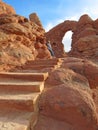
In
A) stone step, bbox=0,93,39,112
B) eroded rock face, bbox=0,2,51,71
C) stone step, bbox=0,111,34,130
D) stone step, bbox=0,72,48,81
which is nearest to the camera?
stone step, bbox=0,111,34,130

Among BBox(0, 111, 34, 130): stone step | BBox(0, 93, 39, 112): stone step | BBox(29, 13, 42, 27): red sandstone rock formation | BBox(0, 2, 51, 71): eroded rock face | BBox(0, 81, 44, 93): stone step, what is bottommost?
BBox(0, 111, 34, 130): stone step

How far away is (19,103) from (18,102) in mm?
18

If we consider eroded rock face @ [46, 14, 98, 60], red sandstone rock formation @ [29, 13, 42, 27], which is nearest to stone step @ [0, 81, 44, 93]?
eroded rock face @ [46, 14, 98, 60]

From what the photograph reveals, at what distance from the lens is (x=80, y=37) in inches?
622

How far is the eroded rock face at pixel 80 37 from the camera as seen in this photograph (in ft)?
42.0

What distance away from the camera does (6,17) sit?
5.66 metres

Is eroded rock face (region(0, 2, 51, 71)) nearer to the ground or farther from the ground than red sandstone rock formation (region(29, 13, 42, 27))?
nearer to the ground

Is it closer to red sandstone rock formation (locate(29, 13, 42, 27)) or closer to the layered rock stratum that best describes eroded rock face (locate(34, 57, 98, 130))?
the layered rock stratum

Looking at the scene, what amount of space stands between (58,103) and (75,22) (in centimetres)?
1796

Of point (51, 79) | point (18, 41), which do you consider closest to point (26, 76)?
point (51, 79)

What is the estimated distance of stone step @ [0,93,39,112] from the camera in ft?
8.10

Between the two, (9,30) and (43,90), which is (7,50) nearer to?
(9,30)

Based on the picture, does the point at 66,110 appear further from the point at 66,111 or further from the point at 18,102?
the point at 18,102

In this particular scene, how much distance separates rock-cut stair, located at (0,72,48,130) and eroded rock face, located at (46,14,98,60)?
9.30 meters
